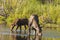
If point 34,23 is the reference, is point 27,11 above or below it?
above

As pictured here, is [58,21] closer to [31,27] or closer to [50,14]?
[50,14]

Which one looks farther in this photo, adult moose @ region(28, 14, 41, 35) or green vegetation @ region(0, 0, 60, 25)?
green vegetation @ region(0, 0, 60, 25)

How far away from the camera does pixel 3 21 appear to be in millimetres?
42219

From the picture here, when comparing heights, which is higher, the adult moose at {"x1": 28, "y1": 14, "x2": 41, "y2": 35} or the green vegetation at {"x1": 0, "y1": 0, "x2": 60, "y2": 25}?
the green vegetation at {"x1": 0, "y1": 0, "x2": 60, "y2": 25}

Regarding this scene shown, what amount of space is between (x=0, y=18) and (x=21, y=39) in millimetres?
20238

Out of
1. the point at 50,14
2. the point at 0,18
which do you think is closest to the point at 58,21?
the point at 50,14

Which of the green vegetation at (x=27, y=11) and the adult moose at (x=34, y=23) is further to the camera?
the green vegetation at (x=27, y=11)

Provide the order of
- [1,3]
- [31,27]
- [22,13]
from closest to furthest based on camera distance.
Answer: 1. [31,27]
2. [22,13]
3. [1,3]

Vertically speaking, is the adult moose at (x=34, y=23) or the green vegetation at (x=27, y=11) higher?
the green vegetation at (x=27, y=11)

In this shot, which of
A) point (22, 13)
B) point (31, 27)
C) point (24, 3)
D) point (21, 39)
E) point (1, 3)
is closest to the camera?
point (21, 39)

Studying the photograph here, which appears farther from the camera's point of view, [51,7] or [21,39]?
[51,7]

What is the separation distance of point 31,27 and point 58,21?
1533 centimetres

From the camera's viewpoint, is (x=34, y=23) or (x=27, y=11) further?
(x=27, y=11)

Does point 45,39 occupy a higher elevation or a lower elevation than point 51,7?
lower
